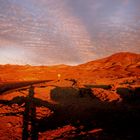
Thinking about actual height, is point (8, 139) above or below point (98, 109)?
below

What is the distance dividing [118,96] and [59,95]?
10.7ft

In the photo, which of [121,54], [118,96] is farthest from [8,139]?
[121,54]

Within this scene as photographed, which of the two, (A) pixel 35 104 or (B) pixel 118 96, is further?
(B) pixel 118 96

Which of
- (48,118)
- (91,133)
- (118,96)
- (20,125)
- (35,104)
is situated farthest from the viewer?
(118,96)

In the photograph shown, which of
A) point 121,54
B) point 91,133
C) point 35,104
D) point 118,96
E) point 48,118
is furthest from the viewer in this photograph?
point 121,54

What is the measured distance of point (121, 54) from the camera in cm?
5678

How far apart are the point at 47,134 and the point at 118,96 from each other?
19.9ft

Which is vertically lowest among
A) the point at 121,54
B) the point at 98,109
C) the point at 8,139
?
the point at 8,139

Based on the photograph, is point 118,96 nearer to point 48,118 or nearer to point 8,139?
point 48,118

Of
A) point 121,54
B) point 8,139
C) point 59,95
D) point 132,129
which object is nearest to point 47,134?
point 8,139

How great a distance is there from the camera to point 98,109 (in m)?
11.5

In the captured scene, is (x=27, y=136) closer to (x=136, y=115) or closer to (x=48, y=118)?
(x=48, y=118)

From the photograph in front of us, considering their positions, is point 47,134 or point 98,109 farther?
point 98,109

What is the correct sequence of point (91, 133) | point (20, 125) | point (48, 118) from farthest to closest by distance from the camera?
point (48, 118) → point (20, 125) → point (91, 133)
